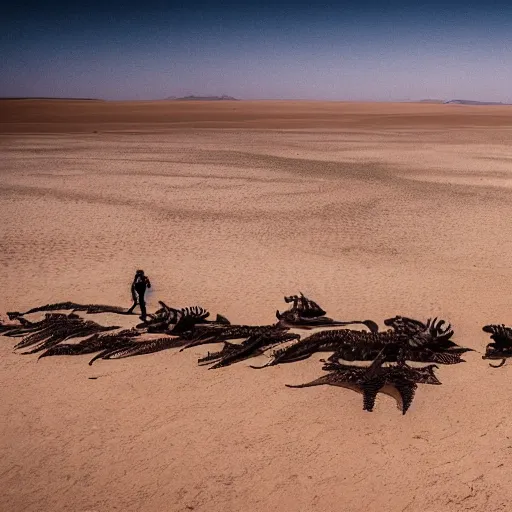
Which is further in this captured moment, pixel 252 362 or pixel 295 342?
pixel 295 342

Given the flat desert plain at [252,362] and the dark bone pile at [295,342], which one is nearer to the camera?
the flat desert plain at [252,362]

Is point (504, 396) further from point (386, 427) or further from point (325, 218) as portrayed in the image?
point (325, 218)

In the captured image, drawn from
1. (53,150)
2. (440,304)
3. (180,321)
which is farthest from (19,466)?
(53,150)

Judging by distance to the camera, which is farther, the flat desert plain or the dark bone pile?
the dark bone pile

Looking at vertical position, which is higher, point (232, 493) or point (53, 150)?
point (53, 150)
